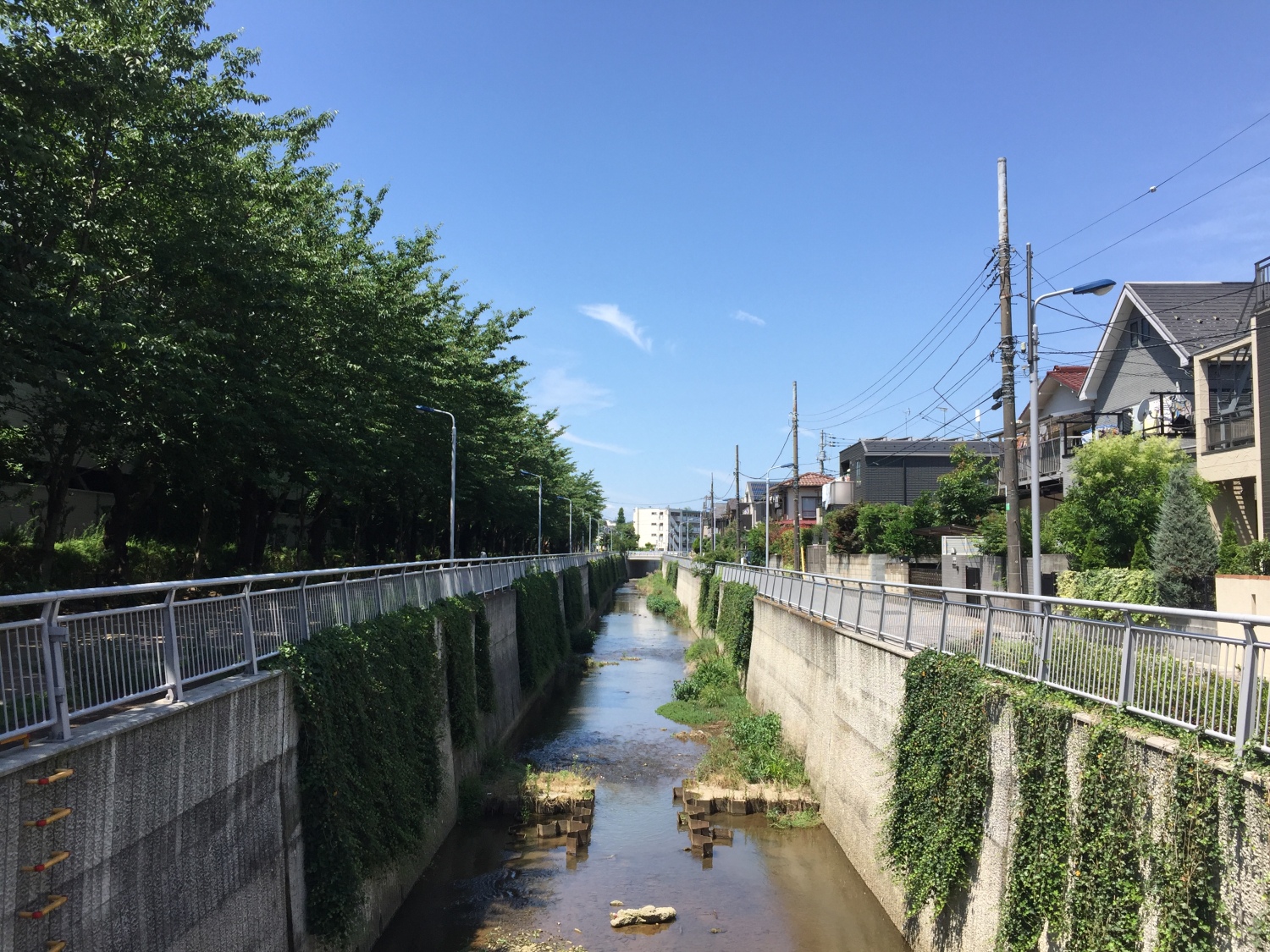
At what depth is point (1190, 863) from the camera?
5.99 metres

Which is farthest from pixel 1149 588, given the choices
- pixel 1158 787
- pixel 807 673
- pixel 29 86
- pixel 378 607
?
pixel 29 86

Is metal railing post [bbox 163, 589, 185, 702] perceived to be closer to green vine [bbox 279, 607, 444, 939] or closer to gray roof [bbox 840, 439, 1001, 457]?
green vine [bbox 279, 607, 444, 939]

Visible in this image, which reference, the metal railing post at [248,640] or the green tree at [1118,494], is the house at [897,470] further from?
the metal railing post at [248,640]

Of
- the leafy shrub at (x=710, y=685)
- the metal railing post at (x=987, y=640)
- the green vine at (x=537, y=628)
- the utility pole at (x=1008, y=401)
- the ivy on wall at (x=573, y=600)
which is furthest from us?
the ivy on wall at (x=573, y=600)

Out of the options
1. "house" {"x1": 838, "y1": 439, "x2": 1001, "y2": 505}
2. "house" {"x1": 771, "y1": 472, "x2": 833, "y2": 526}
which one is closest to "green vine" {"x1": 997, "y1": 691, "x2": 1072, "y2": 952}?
"house" {"x1": 838, "y1": 439, "x2": 1001, "y2": 505}

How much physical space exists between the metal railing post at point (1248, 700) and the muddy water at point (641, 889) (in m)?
6.82

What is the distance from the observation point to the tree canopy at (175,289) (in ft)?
37.3

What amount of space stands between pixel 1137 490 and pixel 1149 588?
15.9 feet

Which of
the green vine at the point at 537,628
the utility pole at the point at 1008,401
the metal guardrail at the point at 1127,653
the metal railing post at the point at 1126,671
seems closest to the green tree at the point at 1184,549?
the utility pole at the point at 1008,401

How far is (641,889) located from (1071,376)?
3414cm

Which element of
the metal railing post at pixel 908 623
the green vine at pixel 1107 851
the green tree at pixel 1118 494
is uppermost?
the green tree at pixel 1118 494

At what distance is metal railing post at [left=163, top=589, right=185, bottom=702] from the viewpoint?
7.37m

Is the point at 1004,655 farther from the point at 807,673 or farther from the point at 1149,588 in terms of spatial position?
the point at 1149,588

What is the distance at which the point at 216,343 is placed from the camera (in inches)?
589
